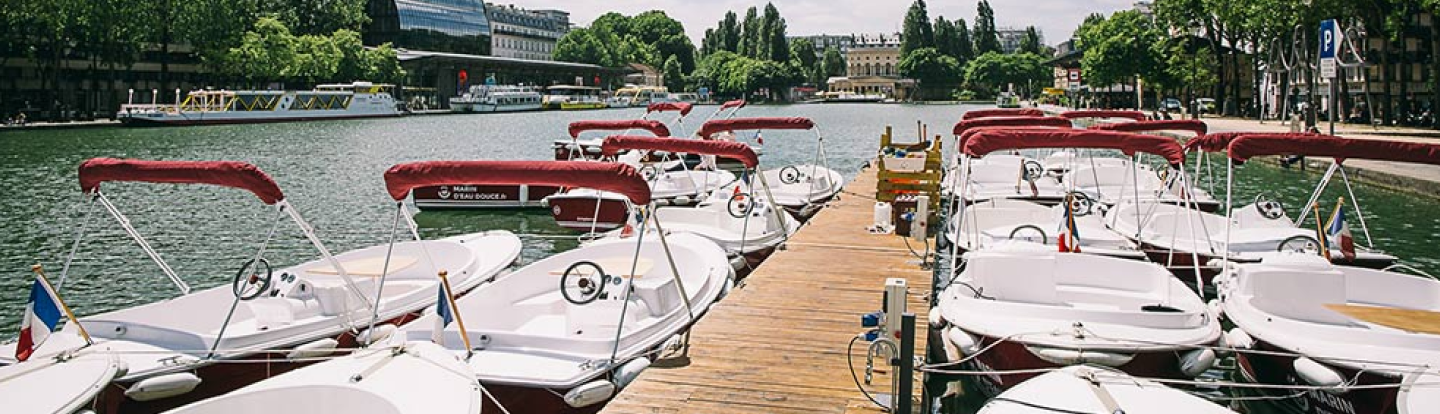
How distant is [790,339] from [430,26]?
154 metres

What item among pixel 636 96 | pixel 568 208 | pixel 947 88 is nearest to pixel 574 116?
pixel 636 96

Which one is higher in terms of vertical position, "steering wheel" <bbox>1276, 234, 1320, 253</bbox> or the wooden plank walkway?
"steering wheel" <bbox>1276, 234, 1320, 253</bbox>

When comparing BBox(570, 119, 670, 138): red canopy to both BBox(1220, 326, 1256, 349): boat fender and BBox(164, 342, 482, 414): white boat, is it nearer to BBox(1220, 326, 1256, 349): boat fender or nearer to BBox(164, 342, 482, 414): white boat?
BBox(1220, 326, 1256, 349): boat fender

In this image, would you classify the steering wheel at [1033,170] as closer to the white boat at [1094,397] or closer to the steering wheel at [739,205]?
the steering wheel at [739,205]

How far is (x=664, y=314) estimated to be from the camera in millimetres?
11695

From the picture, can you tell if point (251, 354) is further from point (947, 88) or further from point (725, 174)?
point (947, 88)

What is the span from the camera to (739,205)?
18.7 metres

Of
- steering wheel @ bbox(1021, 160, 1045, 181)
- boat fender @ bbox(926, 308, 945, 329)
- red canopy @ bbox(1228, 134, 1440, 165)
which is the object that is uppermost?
red canopy @ bbox(1228, 134, 1440, 165)

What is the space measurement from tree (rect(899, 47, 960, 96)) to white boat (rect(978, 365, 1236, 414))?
6671 inches

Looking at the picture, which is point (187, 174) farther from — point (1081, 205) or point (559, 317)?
point (1081, 205)

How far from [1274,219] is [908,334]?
13.4 metres

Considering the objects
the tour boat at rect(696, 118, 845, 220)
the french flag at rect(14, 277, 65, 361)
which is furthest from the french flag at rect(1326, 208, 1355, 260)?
the french flag at rect(14, 277, 65, 361)

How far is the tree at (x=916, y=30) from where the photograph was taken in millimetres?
179375

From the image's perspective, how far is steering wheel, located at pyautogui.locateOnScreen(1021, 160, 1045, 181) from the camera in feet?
82.3
